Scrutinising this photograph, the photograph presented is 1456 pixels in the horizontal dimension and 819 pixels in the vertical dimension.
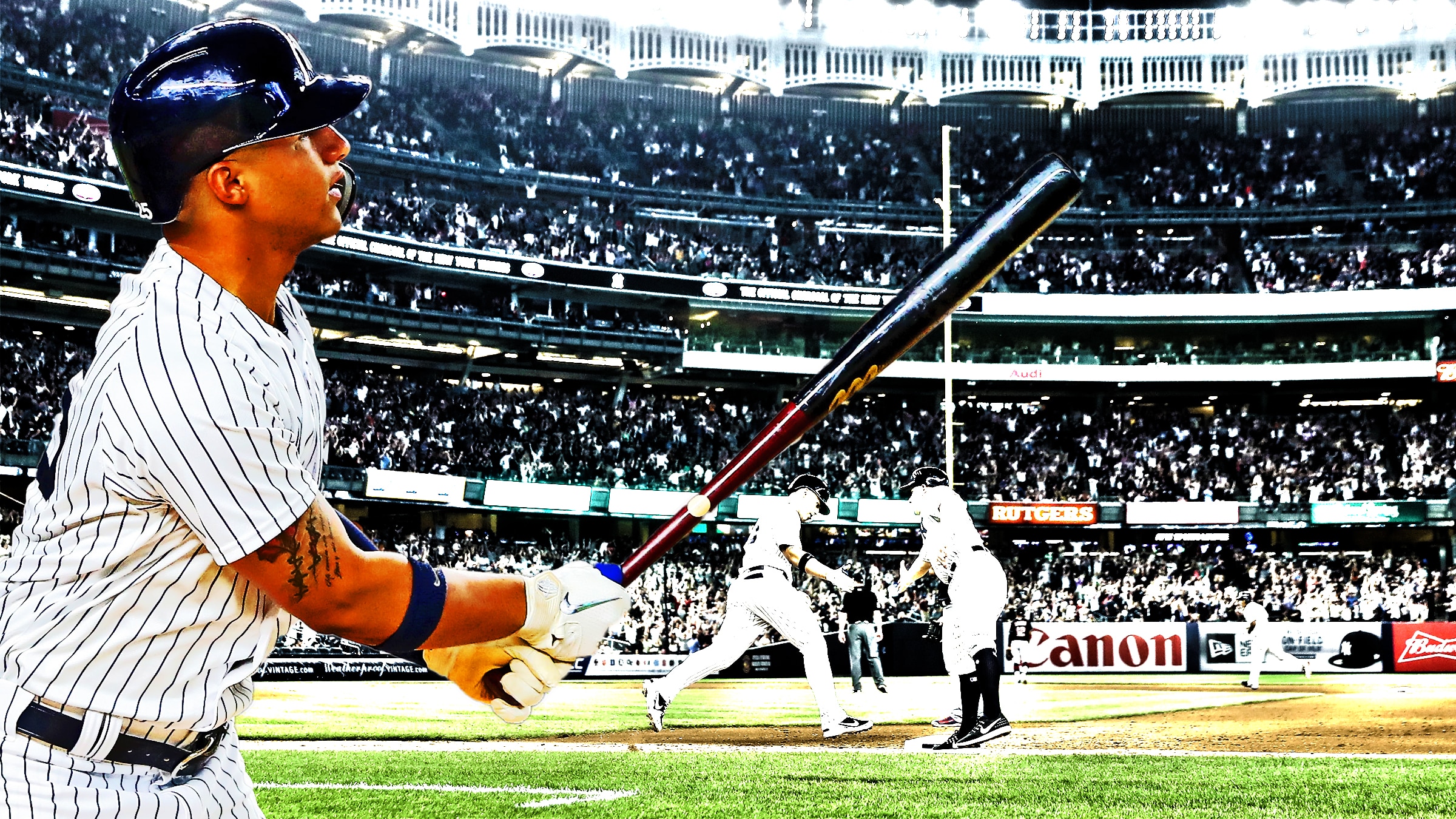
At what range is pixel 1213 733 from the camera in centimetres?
1045

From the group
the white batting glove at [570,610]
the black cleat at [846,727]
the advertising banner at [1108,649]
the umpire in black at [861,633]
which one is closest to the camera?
the white batting glove at [570,610]

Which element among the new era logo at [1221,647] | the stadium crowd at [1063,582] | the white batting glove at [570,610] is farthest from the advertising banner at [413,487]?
the white batting glove at [570,610]

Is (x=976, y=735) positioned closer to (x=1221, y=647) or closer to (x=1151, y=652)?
(x=1151, y=652)

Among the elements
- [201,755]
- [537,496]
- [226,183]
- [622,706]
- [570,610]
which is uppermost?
[226,183]

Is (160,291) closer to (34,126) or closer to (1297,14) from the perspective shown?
(34,126)

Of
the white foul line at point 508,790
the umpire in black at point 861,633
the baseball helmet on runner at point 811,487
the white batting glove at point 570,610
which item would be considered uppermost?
the white batting glove at point 570,610

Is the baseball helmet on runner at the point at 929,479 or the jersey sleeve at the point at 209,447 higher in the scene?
the jersey sleeve at the point at 209,447

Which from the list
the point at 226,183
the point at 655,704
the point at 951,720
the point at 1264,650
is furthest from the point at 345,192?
the point at 1264,650

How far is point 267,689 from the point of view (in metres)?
17.9

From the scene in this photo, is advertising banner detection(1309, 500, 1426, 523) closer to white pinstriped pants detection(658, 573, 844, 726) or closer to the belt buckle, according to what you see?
white pinstriped pants detection(658, 573, 844, 726)

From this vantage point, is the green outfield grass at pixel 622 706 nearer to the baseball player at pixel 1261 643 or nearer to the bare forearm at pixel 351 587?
the baseball player at pixel 1261 643

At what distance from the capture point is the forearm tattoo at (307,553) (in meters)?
1.82

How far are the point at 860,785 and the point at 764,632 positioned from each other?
3.37 m

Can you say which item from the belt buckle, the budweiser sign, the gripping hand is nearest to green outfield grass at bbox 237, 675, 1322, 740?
the gripping hand
